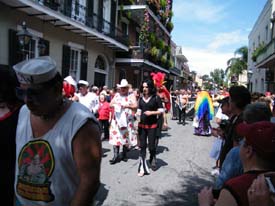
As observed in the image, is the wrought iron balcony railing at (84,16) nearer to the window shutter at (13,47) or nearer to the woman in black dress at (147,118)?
the window shutter at (13,47)

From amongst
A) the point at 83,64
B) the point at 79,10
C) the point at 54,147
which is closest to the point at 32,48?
the point at 83,64

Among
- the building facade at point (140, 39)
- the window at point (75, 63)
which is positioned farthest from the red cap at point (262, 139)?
the building facade at point (140, 39)

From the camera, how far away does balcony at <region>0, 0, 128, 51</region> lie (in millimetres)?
12148

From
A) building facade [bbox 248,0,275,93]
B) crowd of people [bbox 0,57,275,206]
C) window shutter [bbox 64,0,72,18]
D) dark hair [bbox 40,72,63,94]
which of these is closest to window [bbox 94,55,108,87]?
window shutter [bbox 64,0,72,18]

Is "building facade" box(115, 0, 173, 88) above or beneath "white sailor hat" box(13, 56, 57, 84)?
above

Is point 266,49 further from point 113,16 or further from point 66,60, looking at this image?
point 66,60

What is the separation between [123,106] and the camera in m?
7.34

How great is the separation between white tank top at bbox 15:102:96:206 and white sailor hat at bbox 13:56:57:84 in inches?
9.5

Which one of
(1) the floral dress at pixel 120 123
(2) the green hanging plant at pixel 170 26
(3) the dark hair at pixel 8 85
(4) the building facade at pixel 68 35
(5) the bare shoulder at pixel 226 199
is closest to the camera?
(5) the bare shoulder at pixel 226 199

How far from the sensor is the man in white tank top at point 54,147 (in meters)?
1.92

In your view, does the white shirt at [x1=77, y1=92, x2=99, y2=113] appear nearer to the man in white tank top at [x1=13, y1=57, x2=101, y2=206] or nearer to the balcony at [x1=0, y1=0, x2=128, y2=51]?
the balcony at [x1=0, y1=0, x2=128, y2=51]

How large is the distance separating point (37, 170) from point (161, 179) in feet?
14.8

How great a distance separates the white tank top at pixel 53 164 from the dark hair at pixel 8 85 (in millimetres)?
674

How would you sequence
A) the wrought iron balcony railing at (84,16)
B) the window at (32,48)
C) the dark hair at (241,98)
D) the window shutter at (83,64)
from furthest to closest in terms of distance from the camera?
the window shutter at (83,64) → the wrought iron balcony railing at (84,16) → the window at (32,48) → the dark hair at (241,98)
